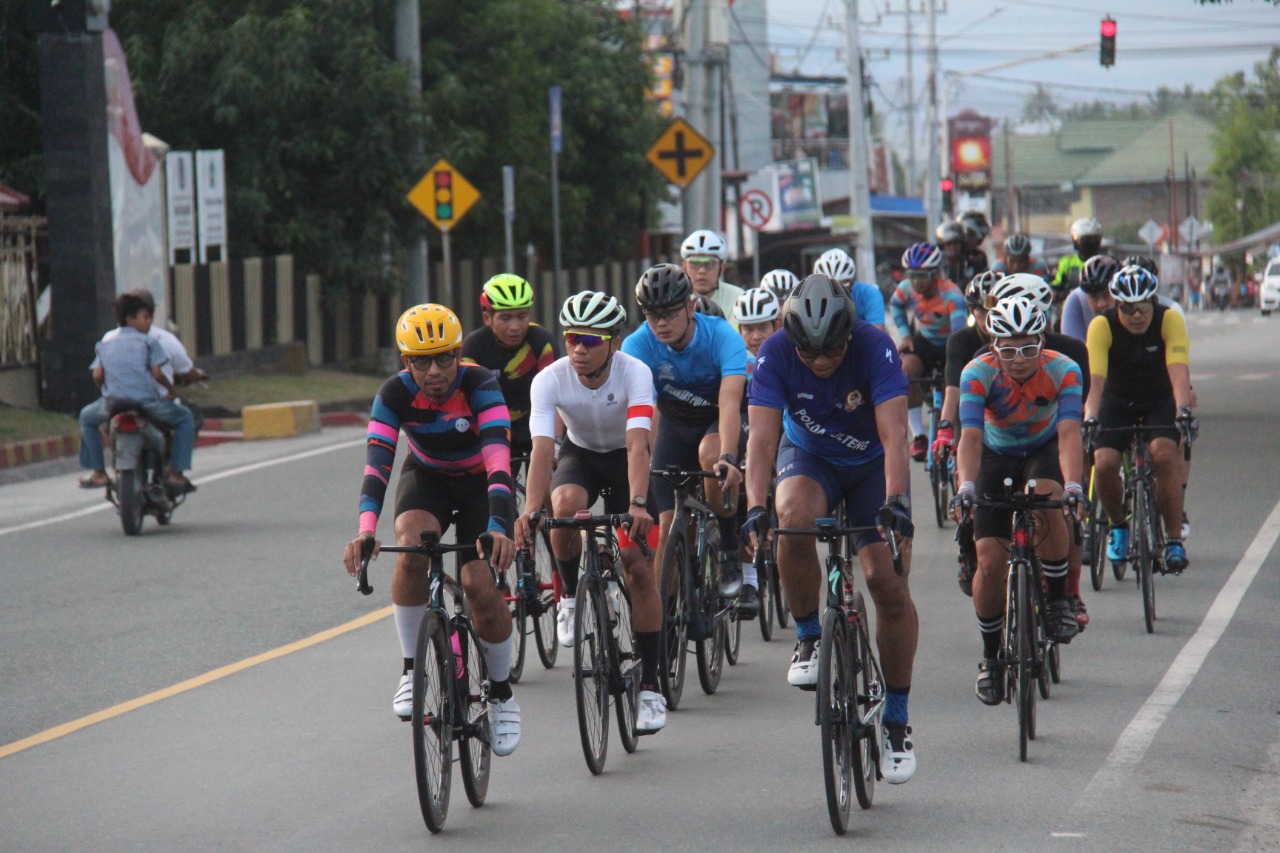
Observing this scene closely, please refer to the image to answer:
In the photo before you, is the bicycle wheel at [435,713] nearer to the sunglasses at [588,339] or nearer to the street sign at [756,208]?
the sunglasses at [588,339]

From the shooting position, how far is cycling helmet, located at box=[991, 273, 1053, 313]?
8.16 meters

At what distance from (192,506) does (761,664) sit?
8368mm

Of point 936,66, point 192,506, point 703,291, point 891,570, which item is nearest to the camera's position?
point 891,570

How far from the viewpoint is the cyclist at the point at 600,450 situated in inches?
301

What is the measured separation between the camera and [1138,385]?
1079cm

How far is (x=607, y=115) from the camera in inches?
1613

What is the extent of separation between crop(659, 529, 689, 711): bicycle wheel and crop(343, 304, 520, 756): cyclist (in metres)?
1.15

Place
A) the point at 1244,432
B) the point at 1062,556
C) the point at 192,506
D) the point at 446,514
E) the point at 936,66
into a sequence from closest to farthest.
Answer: the point at 446,514 → the point at 1062,556 → the point at 192,506 → the point at 1244,432 → the point at 936,66

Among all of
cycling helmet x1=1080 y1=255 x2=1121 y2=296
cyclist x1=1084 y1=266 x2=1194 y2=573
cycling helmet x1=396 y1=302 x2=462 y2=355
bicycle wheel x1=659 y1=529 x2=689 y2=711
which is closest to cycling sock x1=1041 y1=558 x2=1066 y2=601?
bicycle wheel x1=659 y1=529 x2=689 y2=711

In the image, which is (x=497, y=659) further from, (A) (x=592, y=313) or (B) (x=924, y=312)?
(B) (x=924, y=312)

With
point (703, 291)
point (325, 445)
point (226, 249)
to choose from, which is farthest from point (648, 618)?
point (226, 249)

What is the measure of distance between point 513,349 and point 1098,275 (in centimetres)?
364

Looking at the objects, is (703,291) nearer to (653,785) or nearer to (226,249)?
(653,785)

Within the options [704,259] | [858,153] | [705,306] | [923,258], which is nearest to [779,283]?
[704,259]
